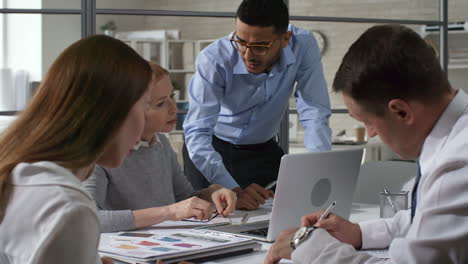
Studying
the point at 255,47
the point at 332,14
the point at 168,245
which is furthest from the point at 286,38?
the point at 332,14

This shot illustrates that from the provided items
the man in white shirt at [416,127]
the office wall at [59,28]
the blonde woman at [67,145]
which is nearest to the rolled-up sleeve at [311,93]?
the office wall at [59,28]

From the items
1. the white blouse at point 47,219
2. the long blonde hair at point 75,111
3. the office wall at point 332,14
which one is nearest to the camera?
the white blouse at point 47,219

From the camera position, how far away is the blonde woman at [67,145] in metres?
0.87

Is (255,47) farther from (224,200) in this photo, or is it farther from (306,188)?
(306,188)

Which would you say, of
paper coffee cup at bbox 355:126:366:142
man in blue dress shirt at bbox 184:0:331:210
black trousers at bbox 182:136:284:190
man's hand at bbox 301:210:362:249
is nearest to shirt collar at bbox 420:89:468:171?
man's hand at bbox 301:210:362:249

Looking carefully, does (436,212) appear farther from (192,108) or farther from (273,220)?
(192,108)

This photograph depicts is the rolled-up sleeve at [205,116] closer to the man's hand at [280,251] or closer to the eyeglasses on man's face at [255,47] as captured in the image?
the eyeglasses on man's face at [255,47]

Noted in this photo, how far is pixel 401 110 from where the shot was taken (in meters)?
1.18

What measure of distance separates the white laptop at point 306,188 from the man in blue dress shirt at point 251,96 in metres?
0.65

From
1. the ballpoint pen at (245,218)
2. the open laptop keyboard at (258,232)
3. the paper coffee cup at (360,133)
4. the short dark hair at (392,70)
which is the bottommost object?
the paper coffee cup at (360,133)

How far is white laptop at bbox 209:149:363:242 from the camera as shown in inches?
65.1

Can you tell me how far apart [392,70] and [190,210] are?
89cm

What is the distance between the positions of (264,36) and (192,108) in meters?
0.51

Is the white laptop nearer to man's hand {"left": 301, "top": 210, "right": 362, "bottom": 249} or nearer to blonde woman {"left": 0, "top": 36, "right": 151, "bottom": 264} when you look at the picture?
man's hand {"left": 301, "top": 210, "right": 362, "bottom": 249}
